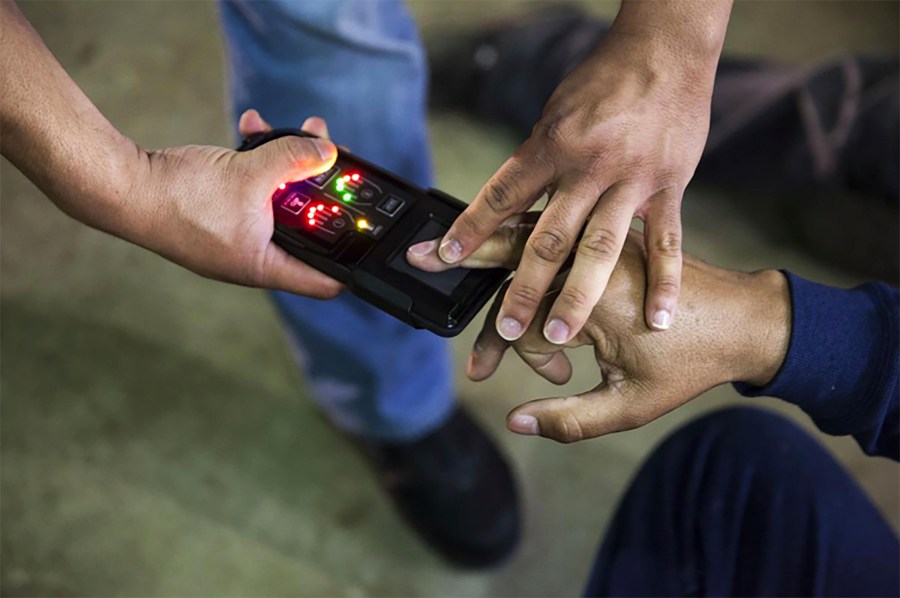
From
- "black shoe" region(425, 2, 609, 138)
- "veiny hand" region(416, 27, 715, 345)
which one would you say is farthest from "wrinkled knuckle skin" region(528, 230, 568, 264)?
"black shoe" region(425, 2, 609, 138)

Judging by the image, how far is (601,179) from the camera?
0.64 metres

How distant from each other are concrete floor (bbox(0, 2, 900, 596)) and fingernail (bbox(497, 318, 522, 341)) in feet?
1.80

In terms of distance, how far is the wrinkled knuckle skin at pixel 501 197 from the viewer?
25.4 inches

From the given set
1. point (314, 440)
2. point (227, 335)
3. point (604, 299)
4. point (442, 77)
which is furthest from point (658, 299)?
point (442, 77)

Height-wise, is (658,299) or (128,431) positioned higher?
(658,299)

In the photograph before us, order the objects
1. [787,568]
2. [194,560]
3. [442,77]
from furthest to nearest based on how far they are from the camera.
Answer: [442,77] < [194,560] < [787,568]

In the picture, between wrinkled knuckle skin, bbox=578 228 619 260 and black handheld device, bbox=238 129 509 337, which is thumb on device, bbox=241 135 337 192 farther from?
wrinkled knuckle skin, bbox=578 228 619 260

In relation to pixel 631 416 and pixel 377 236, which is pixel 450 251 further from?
pixel 631 416

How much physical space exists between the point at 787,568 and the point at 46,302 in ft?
3.19

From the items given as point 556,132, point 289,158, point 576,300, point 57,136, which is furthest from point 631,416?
point 57,136

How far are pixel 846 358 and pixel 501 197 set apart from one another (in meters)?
0.26

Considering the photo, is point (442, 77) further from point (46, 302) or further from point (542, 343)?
point (542, 343)

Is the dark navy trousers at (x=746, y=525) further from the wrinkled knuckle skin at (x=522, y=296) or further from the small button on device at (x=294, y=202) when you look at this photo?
the small button on device at (x=294, y=202)

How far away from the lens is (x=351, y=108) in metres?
0.82
